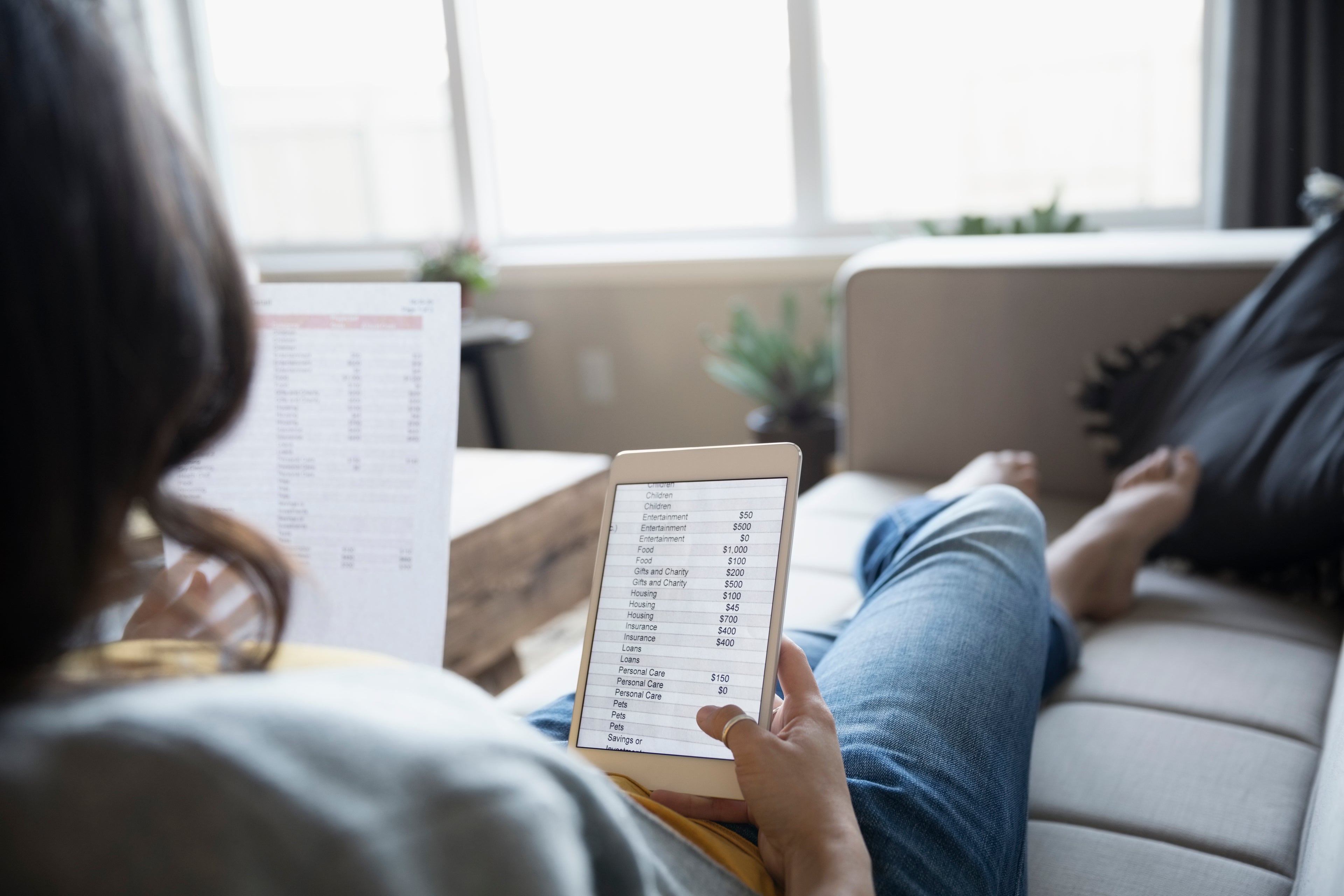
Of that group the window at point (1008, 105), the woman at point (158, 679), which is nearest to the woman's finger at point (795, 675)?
the woman at point (158, 679)

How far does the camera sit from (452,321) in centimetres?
72

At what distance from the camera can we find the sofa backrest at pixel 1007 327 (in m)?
1.51

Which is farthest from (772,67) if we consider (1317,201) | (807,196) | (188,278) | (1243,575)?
(188,278)

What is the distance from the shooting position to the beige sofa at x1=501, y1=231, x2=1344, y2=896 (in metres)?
0.77

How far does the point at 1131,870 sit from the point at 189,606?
656 mm

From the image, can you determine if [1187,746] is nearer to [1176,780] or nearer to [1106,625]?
[1176,780]

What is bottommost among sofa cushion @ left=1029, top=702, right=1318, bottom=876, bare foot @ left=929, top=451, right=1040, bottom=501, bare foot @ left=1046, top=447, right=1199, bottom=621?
sofa cushion @ left=1029, top=702, right=1318, bottom=876

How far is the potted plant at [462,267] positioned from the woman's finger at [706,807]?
6.88 feet

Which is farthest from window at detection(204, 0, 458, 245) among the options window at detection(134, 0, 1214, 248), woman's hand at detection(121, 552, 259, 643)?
woman's hand at detection(121, 552, 259, 643)

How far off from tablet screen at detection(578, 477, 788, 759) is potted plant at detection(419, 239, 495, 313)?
200 cm

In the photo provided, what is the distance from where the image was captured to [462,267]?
8.61 ft

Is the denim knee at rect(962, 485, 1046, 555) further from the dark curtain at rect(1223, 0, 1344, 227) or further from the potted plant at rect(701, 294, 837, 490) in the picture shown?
the dark curtain at rect(1223, 0, 1344, 227)

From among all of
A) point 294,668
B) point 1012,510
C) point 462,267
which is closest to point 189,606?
point 294,668

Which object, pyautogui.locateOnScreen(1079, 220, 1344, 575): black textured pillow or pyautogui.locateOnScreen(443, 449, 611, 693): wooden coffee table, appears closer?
pyautogui.locateOnScreen(1079, 220, 1344, 575): black textured pillow
